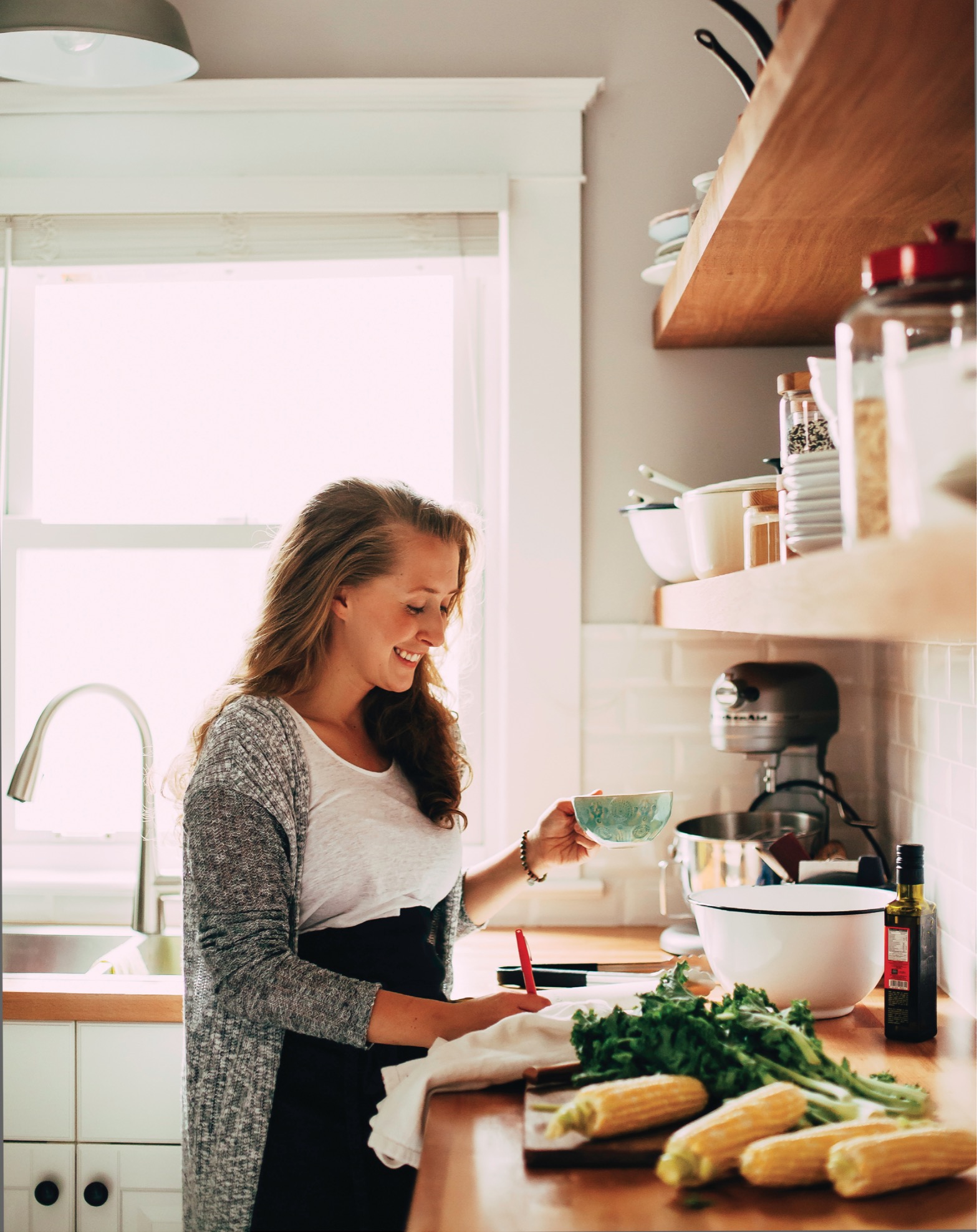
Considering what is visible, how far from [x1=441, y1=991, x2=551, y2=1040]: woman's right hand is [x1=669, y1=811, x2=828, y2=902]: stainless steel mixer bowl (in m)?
0.33

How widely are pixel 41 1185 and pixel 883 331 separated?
6.28 feet

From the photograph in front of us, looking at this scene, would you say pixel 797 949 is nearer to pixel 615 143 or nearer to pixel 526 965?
pixel 526 965

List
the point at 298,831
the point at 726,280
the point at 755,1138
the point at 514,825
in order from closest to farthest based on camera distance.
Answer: the point at 755,1138 < the point at 298,831 < the point at 726,280 < the point at 514,825

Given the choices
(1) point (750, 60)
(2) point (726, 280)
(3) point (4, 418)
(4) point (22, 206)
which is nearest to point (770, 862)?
(2) point (726, 280)

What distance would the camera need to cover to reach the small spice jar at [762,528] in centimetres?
139

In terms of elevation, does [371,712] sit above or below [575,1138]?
above

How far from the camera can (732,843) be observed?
187cm

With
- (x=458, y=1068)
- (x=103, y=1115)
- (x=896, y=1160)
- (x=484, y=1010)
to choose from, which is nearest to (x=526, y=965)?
(x=484, y=1010)

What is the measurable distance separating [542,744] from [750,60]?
150cm

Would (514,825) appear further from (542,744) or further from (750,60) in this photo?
(750,60)

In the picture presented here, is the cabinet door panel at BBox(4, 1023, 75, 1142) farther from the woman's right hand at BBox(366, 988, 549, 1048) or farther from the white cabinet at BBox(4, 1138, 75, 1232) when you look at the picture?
the woman's right hand at BBox(366, 988, 549, 1048)

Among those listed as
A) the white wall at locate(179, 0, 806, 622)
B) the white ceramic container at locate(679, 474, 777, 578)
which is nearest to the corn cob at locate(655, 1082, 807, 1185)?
the white ceramic container at locate(679, 474, 777, 578)

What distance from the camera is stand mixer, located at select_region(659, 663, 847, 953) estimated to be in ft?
6.69

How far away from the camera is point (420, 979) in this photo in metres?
1.53
